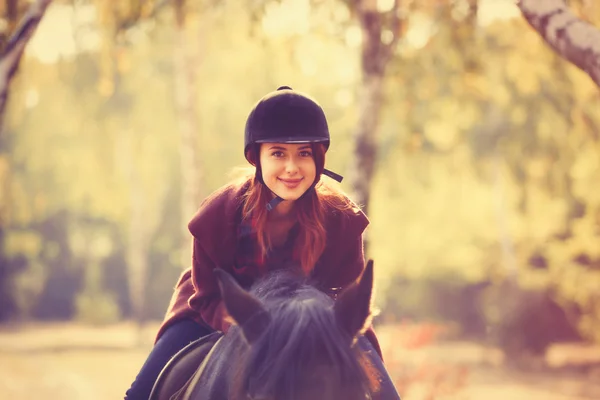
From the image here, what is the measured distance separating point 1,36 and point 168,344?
2600 mm

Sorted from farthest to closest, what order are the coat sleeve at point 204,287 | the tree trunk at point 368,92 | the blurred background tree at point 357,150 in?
the blurred background tree at point 357,150, the tree trunk at point 368,92, the coat sleeve at point 204,287

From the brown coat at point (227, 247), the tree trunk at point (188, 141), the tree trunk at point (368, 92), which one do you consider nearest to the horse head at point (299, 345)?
the brown coat at point (227, 247)

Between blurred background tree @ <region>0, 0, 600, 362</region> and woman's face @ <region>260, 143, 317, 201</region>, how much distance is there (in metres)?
3.36

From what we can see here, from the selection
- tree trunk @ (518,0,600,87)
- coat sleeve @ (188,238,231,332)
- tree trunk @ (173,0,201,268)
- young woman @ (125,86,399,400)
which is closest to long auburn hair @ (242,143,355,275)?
young woman @ (125,86,399,400)

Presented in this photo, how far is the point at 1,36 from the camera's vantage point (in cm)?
473

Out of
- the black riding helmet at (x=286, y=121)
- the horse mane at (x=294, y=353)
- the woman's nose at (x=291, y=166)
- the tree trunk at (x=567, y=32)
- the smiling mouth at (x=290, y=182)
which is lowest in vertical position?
the horse mane at (x=294, y=353)

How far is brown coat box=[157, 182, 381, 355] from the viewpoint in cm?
302

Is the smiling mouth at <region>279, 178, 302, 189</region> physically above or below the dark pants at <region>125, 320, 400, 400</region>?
above

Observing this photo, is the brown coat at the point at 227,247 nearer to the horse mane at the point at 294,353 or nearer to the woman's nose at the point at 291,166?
the woman's nose at the point at 291,166

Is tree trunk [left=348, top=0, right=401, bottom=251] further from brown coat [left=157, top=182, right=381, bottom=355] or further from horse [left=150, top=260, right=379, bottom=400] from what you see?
horse [left=150, top=260, right=379, bottom=400]

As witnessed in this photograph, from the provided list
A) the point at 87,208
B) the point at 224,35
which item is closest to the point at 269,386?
the point at 224,35

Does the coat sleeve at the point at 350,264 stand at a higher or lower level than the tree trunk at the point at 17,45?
lower

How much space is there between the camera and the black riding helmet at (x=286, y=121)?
2.87 metres

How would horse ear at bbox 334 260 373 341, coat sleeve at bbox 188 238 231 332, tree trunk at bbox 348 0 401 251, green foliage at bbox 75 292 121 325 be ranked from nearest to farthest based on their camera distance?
horse ear at bbox 334 260 373 341 < coat sleeve at bbox 188 238 231 332 < tree trunk at bbox 348 0 401 251 < green foliage at bbox 75 292 121 325
